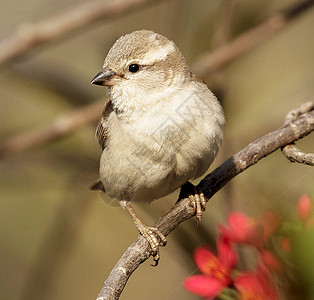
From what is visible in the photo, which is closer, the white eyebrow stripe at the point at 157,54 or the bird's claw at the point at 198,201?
the bird's claw at the point at 198,201

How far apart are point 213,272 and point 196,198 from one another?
1401 millimetres

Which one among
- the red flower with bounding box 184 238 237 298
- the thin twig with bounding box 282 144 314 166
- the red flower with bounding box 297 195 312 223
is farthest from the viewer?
the thin twig with bounding box 282 144 314 166

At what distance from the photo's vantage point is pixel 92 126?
455 cm

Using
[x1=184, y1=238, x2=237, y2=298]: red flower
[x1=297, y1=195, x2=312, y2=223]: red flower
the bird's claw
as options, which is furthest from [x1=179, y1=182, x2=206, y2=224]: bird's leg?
[x1=297, y1=195, x2=312, y2=223]: red flower

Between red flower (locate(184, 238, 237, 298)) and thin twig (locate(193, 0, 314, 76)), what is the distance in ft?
8.42

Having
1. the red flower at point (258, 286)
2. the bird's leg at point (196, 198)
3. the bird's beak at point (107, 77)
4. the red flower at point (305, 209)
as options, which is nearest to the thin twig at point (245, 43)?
the bird's beak at point (107, 77)

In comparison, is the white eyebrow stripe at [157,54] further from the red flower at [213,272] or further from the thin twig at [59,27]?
the red flower at [213,272]

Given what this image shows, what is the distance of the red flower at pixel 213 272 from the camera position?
4.34 ft

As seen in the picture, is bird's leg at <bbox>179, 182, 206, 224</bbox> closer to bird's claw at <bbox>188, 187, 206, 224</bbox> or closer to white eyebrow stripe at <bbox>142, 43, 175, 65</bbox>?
bird's claw at <bbox>188, 187, 206, 224</bbox>

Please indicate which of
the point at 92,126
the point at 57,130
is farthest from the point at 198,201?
the point at 92,126

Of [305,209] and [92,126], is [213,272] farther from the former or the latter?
[92,126]

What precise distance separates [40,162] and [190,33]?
1.98m

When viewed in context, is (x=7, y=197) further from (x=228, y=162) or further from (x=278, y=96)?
(x=228, y=162)

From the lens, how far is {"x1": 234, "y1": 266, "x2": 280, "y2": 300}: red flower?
0.89 meters
